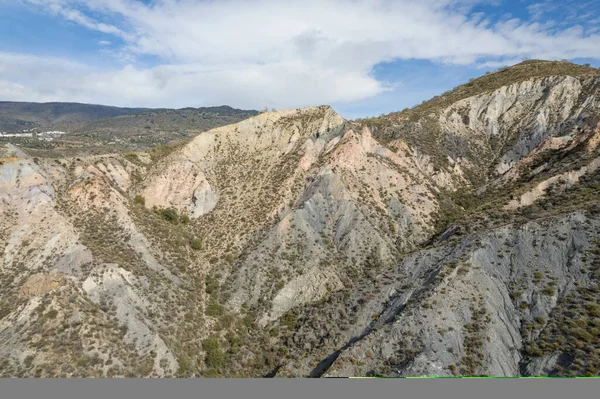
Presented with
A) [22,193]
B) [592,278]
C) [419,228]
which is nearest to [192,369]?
[22,193]

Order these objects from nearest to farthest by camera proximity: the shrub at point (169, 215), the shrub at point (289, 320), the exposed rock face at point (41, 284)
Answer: the exposed rock face at point (41, 284) < the shrub at point (289, 320) < the shrub at point (169, 215)

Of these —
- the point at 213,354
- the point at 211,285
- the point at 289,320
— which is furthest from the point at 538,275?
the point at 211,285

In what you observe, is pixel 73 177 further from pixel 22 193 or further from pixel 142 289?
pixel 142 289

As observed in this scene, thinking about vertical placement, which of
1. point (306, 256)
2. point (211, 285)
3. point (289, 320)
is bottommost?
point (289, 320)

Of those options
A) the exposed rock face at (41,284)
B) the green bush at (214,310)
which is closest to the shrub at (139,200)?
the exposed rock face at (41,284)

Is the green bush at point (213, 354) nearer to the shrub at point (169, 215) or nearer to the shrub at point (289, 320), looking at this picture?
the shrub at point (289, 320)

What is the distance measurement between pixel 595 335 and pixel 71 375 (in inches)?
1450

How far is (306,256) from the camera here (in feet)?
135

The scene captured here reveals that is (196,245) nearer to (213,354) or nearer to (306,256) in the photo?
(306,256)

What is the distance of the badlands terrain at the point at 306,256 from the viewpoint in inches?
1093

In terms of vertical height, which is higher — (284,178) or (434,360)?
(284,178)

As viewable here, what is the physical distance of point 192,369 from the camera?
103 feet

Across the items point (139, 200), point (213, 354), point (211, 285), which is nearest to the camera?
point (213, 354)

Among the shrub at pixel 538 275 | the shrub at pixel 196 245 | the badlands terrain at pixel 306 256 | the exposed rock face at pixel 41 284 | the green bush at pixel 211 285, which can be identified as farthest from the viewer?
the shrub at pixel 196 245
